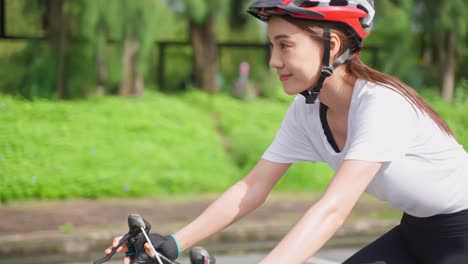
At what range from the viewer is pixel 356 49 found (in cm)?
259

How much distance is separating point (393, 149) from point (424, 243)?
22.0 inches

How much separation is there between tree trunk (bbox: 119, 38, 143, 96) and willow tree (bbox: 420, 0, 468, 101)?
5692 mm

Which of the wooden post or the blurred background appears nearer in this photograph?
the blurred background

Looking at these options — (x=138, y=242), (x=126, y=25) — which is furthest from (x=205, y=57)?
(x=138, y=242)

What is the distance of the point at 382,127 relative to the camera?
2.31 metres

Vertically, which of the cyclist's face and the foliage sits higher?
the cyclist's face

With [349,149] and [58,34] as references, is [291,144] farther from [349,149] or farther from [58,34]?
[58,34]

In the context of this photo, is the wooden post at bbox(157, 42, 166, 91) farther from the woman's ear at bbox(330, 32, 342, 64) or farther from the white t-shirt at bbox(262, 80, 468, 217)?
the woman's ear at bbox(330, 32, 342, 64)

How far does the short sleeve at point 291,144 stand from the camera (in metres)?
2.86

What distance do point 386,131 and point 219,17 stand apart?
41.3 feet

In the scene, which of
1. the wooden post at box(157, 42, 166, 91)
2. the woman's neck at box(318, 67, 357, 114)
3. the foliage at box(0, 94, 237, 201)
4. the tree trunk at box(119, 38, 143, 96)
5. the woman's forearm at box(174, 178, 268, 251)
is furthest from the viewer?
the wooden post at box(157, 42, 166, 91)

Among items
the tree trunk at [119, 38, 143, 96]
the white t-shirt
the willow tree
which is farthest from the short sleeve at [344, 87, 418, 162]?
the willow tree

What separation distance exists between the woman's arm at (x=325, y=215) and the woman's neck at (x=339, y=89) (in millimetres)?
359

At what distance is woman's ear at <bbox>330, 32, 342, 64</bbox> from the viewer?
8.17 feet
